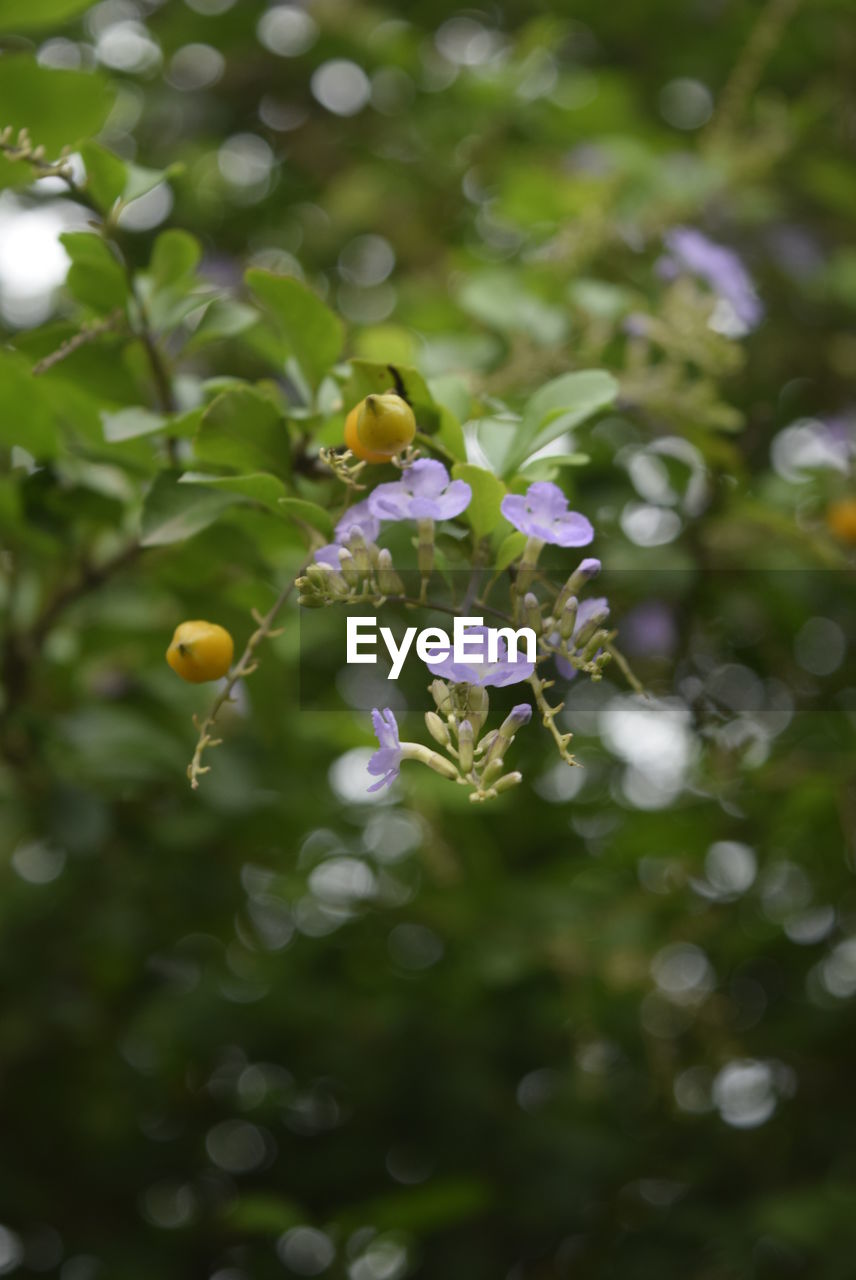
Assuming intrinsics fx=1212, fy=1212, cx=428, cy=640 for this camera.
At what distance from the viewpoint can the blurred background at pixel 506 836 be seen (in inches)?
67.3

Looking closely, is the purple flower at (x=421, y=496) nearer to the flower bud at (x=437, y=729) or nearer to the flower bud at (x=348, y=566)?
the flower bud at (x=348, y=566)

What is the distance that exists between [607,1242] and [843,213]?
2.03 m

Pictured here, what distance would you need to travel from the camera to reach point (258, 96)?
285cm

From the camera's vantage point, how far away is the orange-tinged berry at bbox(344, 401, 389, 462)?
2.77 ft

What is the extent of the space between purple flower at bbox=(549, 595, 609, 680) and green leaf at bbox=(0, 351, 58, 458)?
0.61 metres

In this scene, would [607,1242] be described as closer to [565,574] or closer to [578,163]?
[565,574]

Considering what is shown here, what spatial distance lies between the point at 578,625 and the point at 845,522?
862 mm

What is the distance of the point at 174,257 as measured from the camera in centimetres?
116

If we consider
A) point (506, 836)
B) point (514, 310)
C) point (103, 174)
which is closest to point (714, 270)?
point (514, 310)

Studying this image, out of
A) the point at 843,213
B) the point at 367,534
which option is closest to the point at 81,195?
the point at 367,534

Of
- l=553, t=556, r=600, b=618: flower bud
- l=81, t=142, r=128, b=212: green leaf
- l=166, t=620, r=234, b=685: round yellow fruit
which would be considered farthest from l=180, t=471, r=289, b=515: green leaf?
l=81, t=142, r=128, b=212: green leaf

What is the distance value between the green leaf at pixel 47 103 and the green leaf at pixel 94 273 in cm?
17

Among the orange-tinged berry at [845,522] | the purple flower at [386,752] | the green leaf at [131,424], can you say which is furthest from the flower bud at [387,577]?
the orange-tinged berry at [845,522]

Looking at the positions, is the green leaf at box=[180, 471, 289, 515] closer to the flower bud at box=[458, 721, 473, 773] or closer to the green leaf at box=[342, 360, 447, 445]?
the green leaf at box=[342, 360, 447, 445]
